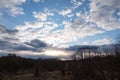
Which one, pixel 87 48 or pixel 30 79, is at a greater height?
pixel 87 48

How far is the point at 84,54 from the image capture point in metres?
88.3

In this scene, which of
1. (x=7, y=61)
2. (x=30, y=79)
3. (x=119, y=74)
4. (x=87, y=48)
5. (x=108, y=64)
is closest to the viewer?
(x=119, y=74)

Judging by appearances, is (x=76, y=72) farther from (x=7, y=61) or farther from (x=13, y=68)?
(x=7, y=61)

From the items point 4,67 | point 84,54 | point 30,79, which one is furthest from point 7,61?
point 30,79

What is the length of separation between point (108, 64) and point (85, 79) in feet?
20.8

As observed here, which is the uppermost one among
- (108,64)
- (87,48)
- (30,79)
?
(87,48)

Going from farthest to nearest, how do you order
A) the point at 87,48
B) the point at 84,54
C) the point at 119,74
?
1. the point at 87,48
2. the point at 84,54
3. the point at 119,74

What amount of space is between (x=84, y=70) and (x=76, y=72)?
2.07 m

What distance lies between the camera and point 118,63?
140 ft

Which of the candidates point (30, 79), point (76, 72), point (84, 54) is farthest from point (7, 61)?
point (76, 72)

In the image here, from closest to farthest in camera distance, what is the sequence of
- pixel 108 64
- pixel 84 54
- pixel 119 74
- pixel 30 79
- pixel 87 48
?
pixel 119 74 → pixel 108 64 → pixel 30 79 → pixel 84 54 → pixel 87 48

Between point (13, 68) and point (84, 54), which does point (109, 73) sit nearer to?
point (84, 54)

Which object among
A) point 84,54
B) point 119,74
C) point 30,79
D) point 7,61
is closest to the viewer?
point 119,74

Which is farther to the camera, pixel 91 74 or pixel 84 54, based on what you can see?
pixel 84 54
